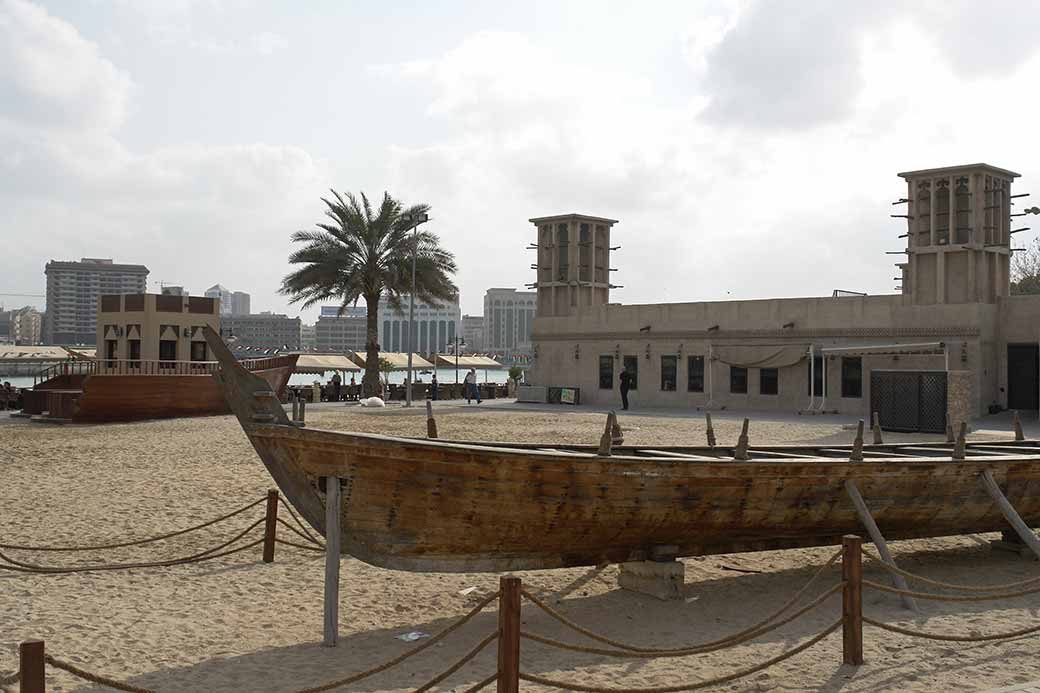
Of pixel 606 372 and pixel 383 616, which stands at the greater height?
pixel 606 372

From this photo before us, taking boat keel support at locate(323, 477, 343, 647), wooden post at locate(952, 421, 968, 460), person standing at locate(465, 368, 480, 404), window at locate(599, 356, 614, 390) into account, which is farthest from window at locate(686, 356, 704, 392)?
boat keel support at locate(323, 477, 343, 647)

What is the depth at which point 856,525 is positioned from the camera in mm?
9062

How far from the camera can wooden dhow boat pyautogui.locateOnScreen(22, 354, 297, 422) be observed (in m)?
27.5

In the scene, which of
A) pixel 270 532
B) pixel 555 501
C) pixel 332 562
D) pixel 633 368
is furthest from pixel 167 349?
pixel 555 501

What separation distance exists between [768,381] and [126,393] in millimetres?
19991

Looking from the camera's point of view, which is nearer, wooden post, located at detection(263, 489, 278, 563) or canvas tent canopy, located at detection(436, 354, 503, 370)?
wooden post, located at detection(263, 489, 278, 563)

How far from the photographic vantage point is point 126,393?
91.1ft

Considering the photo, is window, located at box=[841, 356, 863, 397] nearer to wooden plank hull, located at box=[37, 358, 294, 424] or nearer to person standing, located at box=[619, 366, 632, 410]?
person standing, located at box=[619, 366, 632, 410]

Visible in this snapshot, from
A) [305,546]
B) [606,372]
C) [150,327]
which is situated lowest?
[305,546]

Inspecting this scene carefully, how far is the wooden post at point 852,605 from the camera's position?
22.1ft

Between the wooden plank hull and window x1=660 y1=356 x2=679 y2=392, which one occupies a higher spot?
window x1=660 y1=356 x2=679 y2=392

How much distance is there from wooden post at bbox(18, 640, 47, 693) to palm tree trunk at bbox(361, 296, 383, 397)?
3157 cm

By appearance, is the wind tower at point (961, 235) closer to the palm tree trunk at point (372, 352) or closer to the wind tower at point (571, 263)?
the wind tower at point (571, 263)

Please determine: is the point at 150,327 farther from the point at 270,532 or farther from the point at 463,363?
the point at 463,363
